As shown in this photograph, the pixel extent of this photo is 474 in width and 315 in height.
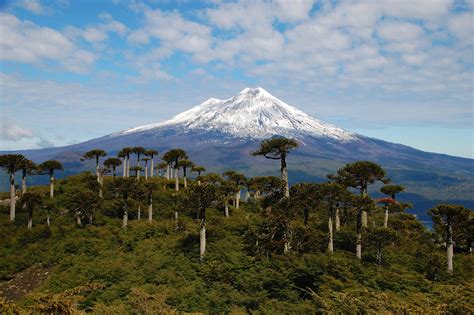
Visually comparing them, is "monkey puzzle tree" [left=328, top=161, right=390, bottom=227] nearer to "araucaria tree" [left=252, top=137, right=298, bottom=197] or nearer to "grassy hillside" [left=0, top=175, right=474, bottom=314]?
"grassy hillside" [left=0, top=175, right=474, bottom=314]

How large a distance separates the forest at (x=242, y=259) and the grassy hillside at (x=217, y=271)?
10 cm

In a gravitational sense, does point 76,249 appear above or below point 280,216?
below

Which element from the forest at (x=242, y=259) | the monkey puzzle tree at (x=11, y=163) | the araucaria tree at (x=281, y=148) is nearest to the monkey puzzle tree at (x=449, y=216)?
the forest at (x=242, y=259)

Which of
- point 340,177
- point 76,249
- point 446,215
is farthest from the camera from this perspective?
point 340,177

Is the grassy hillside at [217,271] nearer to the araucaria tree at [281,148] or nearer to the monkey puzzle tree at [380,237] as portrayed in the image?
the monkey puzzle tree at [380,237]

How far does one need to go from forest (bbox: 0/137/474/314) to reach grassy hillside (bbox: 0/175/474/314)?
0.33 ft

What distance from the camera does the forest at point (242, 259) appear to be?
2075 centimetres

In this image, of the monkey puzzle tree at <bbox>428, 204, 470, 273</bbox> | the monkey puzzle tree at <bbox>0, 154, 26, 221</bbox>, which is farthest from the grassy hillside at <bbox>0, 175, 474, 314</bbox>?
the monkey puzzle tree at <bbox>0, 154, 26, 221</bbox>

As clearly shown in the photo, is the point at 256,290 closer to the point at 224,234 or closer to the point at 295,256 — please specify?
the point at 295,256

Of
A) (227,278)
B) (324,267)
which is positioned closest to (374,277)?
(324,267)

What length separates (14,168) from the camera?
1783 inches

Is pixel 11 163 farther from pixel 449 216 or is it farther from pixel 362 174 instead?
pixel 449 216

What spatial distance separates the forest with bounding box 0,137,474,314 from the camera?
20.8 m

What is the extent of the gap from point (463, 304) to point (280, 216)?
14.9 meters
